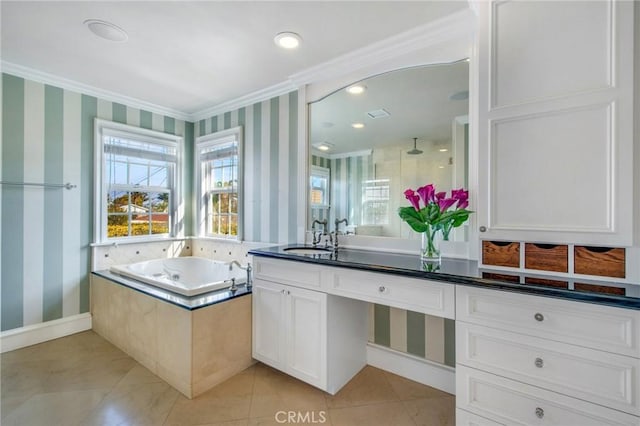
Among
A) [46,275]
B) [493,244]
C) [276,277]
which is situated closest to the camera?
[493,244]

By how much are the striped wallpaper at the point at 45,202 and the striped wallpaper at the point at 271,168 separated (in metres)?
1.48

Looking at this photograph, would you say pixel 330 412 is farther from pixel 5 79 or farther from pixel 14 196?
pixel 5 79

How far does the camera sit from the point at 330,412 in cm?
173

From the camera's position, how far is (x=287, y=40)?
6.57ft

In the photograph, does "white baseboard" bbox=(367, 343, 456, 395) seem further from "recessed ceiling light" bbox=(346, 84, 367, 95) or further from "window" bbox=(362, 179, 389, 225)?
"recessed ceiling light" bbox=(346, 84, 367, 95)

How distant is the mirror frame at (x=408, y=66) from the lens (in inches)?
70.2

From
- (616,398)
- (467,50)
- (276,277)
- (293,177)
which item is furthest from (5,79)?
(616,398)

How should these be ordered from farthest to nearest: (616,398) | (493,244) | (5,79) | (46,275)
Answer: (46,275) < (5,79) < (493,244) < (616,398)

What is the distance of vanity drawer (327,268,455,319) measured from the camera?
1.39m

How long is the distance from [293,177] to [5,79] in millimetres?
2501

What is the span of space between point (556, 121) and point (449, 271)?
32.1 inches

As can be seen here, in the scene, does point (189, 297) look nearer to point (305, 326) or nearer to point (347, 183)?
point (305, 326)

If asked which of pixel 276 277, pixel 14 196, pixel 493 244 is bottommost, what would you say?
pixel 276 277

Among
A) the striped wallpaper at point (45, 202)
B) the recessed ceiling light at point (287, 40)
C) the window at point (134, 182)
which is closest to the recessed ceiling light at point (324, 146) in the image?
the recessed ceiling light at point (287, 40)
